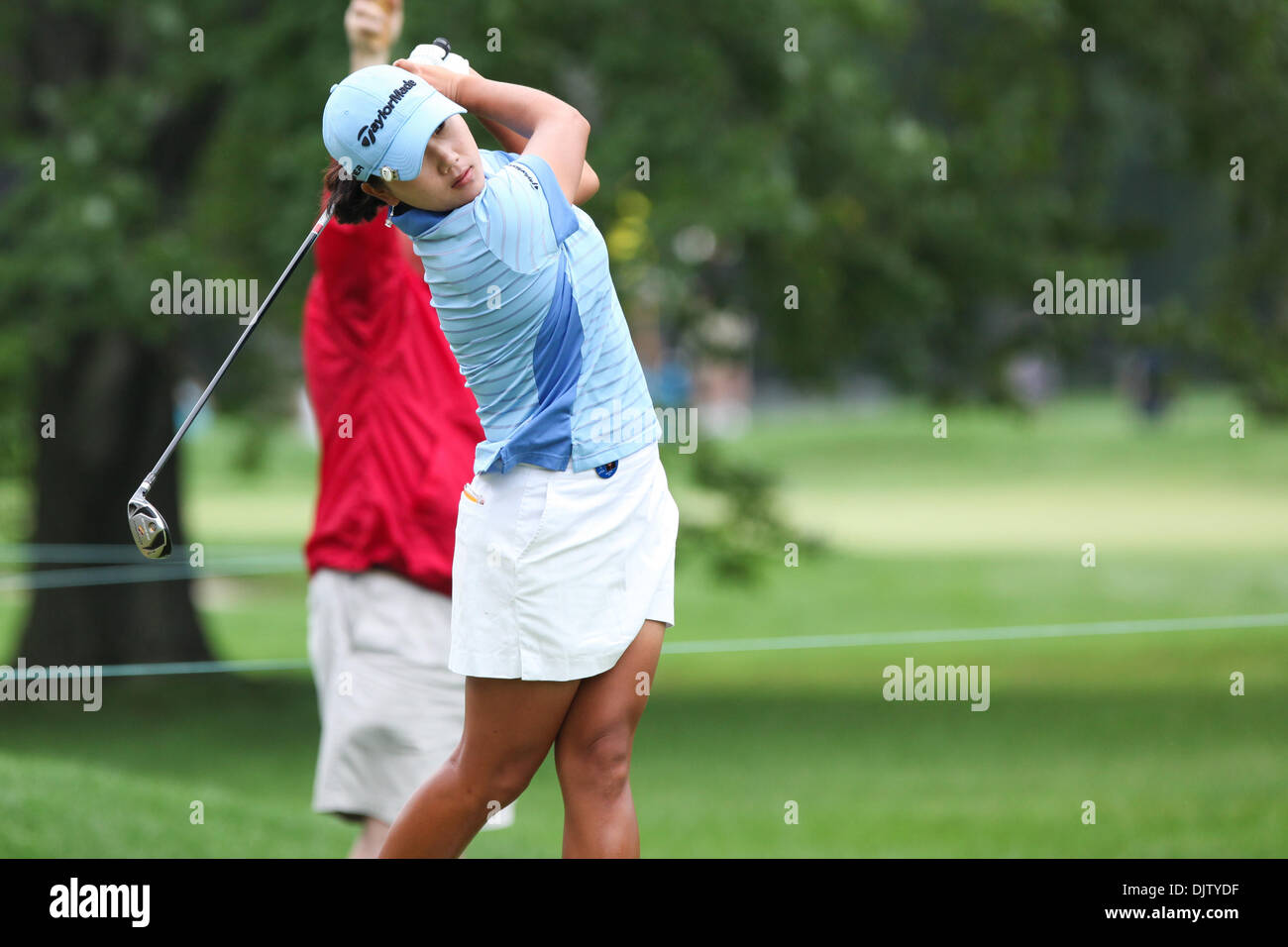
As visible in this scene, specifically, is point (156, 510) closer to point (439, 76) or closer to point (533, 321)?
point (533, 321)

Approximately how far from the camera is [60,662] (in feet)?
39.2

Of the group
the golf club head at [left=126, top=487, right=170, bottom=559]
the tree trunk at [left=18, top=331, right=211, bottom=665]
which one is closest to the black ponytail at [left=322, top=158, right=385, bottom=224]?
the golf club head at [left=126, top=487, right=170, bottom=559]

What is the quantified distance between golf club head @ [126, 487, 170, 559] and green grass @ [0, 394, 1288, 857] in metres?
2.00

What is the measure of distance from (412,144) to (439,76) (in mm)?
415

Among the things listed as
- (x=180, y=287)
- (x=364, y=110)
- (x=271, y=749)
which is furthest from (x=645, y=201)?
(x=364, y=110)

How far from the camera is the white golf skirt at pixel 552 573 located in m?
3.59

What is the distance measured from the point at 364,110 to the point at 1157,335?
9.03 metres

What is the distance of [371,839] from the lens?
464 centimetres
